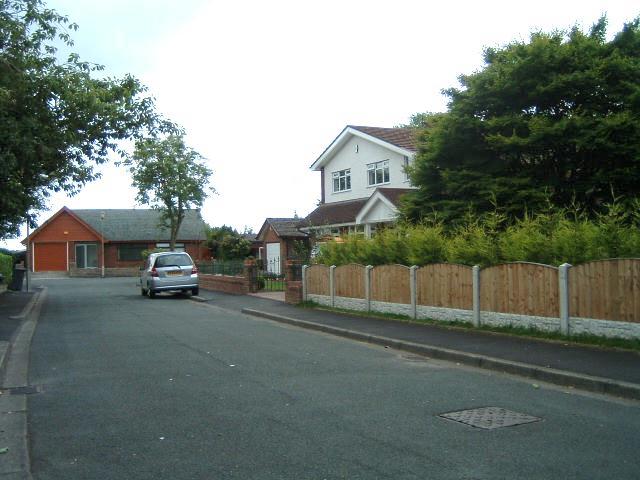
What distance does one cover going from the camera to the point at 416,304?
15.2m

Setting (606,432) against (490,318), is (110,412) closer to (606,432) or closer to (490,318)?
(606,432)

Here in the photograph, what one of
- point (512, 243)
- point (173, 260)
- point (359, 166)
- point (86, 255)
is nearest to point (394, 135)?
point (359, 166)

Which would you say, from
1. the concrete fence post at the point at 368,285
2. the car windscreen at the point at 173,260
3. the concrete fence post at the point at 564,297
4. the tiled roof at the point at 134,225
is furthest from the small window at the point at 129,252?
the concrete fence post at the point at 564,297

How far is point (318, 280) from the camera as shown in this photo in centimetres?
1978

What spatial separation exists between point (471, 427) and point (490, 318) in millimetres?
6839

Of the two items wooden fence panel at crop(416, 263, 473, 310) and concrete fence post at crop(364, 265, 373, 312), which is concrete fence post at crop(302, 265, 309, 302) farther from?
wooden fence panel at crop(416, 263, 473, 310)

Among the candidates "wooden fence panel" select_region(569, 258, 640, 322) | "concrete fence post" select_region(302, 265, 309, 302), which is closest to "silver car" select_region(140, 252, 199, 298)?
"concrete fence post" select_region(302, 265, 309, 302)

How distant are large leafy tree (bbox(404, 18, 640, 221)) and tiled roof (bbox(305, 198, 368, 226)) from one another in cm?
1014

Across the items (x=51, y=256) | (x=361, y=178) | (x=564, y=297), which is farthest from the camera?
(x=51, y=256)

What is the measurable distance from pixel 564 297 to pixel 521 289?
1.10 m

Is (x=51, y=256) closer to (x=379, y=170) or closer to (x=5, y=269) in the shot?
(x=5, y=269)

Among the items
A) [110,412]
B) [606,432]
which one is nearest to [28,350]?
[110,412]

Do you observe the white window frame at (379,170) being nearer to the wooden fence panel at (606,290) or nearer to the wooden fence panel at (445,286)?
the wooden fence panel at (445,286)

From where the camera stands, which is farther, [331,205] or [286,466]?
[331,205]
